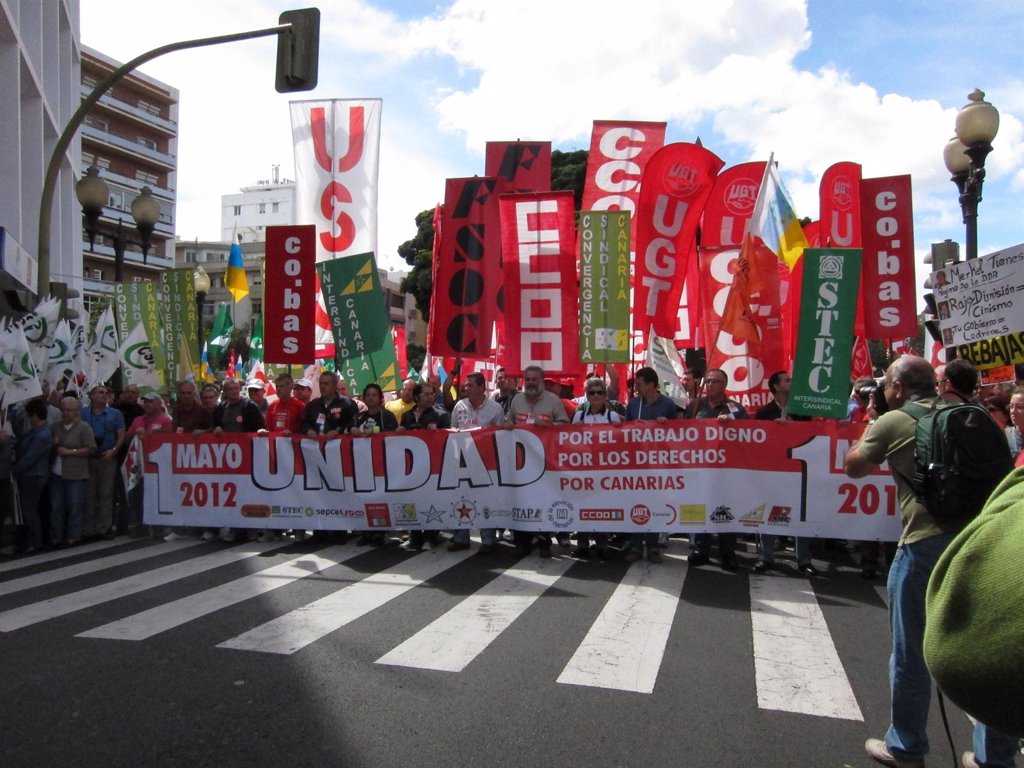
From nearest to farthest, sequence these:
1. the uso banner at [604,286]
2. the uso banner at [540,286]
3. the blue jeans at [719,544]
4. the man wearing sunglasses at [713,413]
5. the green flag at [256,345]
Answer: the blue jeans at [719,544]
the man wearing sunglasses at [713,413]
the uso banner at [604,286]
the uso banner at [540,286]
the green flag at [256,345]

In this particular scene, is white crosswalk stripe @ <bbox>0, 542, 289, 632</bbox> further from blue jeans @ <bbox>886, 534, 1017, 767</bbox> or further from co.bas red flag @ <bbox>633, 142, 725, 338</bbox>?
blue jeans @ <bbox>886, 534, 1017, 767</bbox>

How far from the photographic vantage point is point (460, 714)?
4371mm

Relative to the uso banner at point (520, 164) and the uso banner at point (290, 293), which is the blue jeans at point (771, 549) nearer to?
the uso banner at point (290, 293)

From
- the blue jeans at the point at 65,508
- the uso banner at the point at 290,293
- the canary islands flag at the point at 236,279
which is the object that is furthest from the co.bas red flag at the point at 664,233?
the canary islands flag at the point at 236,279

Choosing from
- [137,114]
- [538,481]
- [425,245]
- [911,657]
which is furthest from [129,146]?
[911,657]

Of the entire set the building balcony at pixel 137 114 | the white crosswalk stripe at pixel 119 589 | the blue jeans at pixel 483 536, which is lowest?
the white crosswalk stripe at pixel 119 589

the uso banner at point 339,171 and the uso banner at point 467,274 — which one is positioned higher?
the uso banner at point 339,171

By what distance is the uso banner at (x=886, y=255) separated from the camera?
38.9 feet

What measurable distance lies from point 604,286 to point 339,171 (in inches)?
187

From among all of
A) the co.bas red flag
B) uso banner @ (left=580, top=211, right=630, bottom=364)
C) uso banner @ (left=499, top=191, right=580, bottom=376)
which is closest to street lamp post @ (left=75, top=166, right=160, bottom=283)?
uso banner @ (left=499, top=191, right=580, bottom=376)

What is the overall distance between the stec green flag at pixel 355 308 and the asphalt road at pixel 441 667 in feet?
13.2

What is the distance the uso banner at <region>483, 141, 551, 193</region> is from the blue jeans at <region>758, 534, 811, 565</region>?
6.44 metres

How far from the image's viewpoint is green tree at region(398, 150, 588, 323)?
38719 mm

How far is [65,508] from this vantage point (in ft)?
33.5
